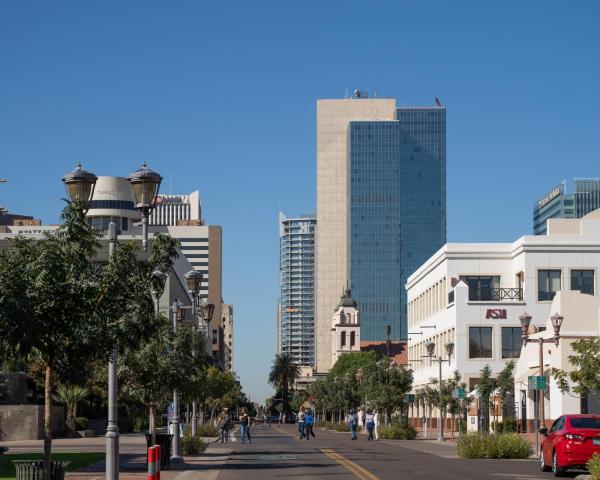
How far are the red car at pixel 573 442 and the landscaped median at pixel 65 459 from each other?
13.6 metres

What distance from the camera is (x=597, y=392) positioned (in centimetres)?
2986

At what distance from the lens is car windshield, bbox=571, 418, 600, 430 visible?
29891 mm

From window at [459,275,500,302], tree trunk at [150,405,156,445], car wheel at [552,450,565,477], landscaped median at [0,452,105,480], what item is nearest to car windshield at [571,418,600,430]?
car wheel at [552,450,565,477]

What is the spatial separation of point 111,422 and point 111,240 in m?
3.57

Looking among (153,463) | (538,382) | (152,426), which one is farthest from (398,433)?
(153,463)

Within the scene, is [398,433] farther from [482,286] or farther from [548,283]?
[548,283]

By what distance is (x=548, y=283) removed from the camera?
79.6 metres

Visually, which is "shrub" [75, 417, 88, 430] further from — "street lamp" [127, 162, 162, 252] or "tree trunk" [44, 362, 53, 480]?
"tree trunk" [44, 362, 53, 480]

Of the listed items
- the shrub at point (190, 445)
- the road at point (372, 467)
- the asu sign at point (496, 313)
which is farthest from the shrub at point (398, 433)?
the shrub at point (190, 445)

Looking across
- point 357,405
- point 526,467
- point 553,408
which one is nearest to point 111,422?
point 526,467

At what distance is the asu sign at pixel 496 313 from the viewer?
258 ft

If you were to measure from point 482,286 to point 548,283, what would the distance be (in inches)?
186

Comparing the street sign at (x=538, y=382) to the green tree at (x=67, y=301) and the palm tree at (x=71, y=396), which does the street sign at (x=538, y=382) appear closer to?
the green tree at (x=67, y=301)

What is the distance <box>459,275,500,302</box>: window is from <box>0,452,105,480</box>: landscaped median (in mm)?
42280
